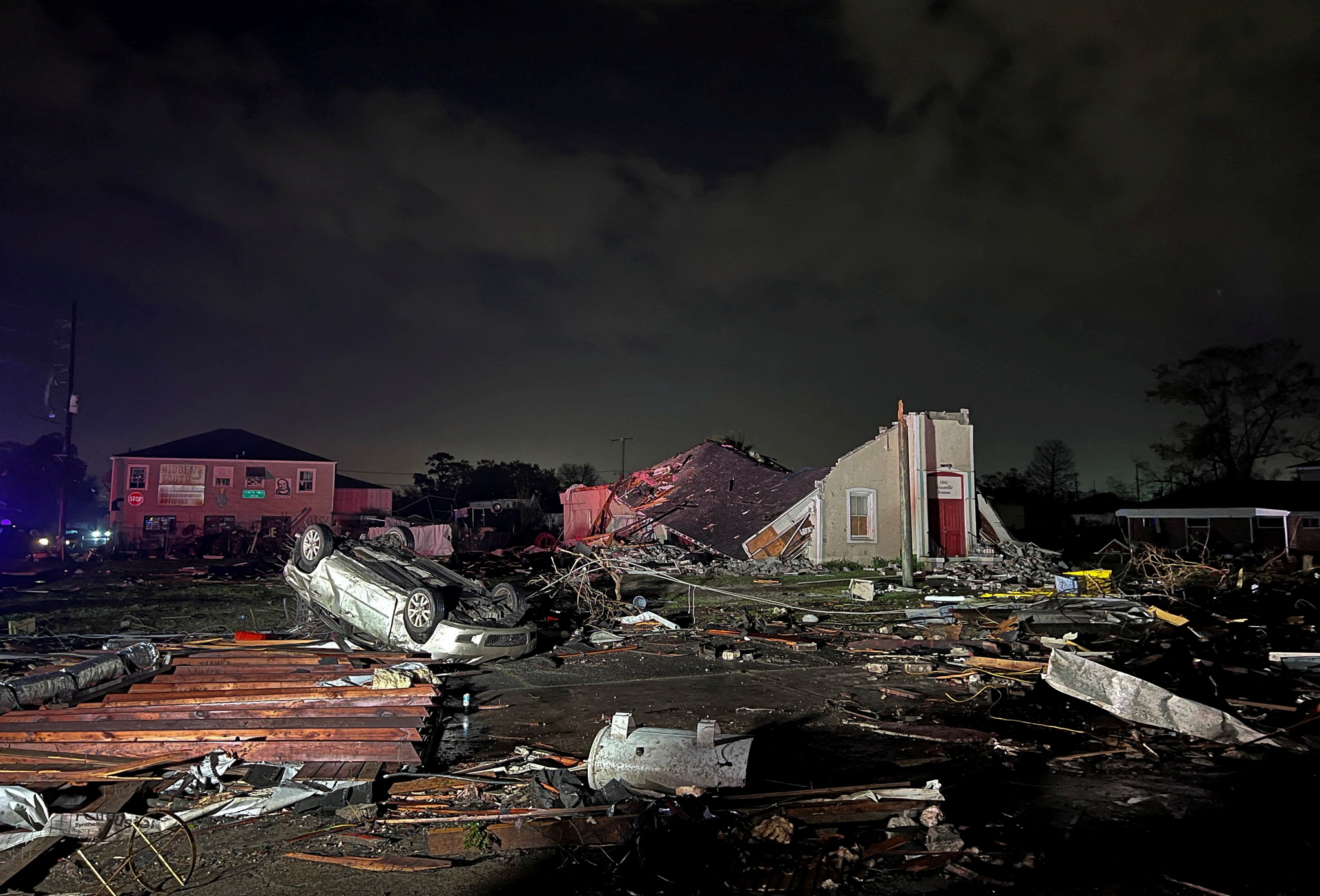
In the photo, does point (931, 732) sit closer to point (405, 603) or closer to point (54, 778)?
point (405, 603)

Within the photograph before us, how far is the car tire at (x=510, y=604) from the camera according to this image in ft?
36.8

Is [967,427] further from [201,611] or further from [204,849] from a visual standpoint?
[204,849]

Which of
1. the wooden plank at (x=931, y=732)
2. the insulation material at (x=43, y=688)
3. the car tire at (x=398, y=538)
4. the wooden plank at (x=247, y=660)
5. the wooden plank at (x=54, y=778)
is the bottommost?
the wooden plank at (x=931, y=732)

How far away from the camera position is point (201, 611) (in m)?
16.4

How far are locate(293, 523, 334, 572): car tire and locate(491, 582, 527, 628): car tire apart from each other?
2.51 meters

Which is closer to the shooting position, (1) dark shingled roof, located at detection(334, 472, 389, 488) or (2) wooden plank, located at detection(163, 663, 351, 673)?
(2) wooden plank, located at detection(163, 663, 351, 673)

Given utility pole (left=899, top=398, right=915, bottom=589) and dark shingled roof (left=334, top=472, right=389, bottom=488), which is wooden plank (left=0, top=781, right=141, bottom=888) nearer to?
utility pole (left=899, top=398, right=915, bottom=589)

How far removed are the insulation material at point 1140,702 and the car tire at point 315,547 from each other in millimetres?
9753

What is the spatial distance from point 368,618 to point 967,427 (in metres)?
23.0

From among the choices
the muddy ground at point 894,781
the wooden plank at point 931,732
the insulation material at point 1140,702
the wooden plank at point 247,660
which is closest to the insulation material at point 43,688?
the wooden plank at point 247,660

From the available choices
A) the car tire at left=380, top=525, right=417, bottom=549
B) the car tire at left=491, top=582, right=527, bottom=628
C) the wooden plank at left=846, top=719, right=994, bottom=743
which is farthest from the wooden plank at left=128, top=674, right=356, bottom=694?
the wooden plank at left=846, top=719, right=994, bottom=743

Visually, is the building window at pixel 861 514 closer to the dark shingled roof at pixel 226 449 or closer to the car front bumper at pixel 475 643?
the car front bumper at pixel 475 643

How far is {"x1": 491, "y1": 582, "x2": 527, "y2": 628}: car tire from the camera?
441 inches

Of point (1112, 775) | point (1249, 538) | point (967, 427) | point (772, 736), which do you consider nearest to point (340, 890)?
point (772, 736)
